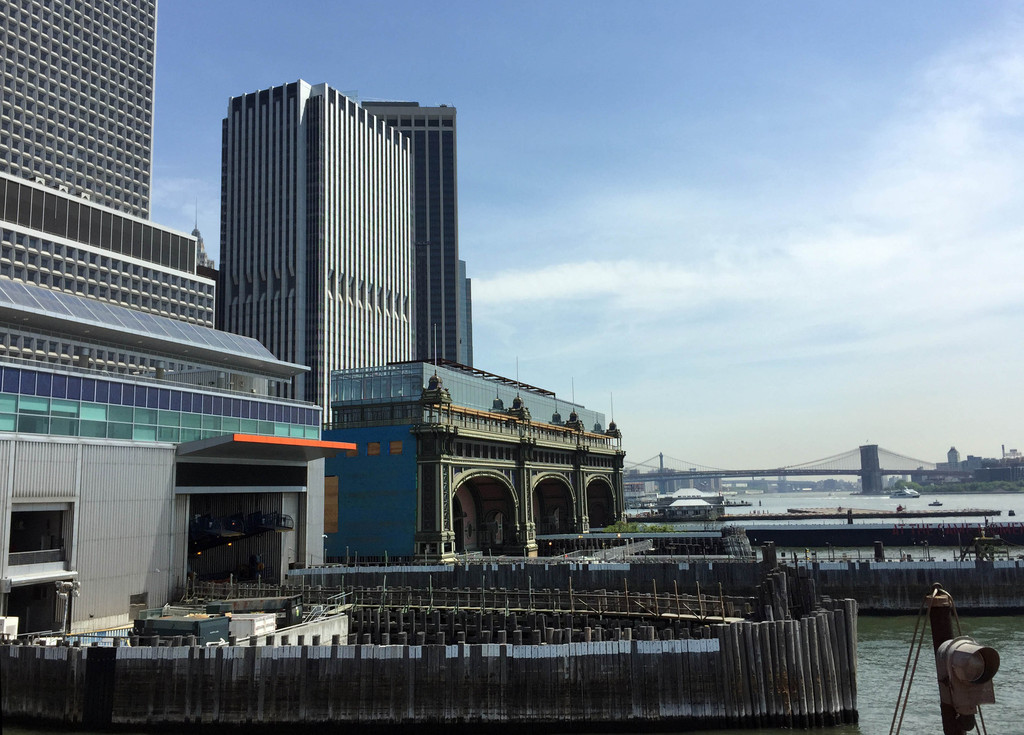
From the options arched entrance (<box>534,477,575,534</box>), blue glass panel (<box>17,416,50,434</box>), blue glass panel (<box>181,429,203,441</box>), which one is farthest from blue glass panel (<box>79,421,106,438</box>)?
arched entrance (<box>534,477,575,534</box>)

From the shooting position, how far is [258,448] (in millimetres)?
59156

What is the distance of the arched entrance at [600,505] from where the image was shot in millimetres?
150000

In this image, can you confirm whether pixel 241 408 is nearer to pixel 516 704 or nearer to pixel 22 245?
pixel 516 704

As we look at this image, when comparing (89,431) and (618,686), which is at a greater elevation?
(89,431)

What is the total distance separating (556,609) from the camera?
4734 centimetres

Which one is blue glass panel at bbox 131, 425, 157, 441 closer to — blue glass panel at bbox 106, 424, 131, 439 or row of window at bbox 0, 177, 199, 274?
blue glass panel at bbox 106, 424, 131, 439

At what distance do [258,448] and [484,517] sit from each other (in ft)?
179

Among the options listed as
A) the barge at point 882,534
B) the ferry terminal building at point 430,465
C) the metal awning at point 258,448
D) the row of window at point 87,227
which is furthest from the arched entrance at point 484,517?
the row of window at point 87,227

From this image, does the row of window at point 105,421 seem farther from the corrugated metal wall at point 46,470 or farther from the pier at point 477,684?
the pier at point 477,684

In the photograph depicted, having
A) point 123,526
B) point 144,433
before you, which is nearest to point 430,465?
point 144,433

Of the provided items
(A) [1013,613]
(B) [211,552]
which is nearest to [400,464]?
(B) [211,552]

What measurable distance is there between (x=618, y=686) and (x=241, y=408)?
1491 inches

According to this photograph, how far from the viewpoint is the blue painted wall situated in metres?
87.7

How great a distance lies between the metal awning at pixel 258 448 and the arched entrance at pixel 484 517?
3892cm
